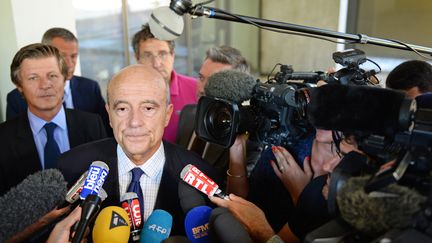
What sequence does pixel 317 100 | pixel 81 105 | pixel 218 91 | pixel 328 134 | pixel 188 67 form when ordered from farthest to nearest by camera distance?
1. pixel 188 67
2. pixel 81 105
3. pixel 218 91
4. pixel 328 134
5. pixel 317 100

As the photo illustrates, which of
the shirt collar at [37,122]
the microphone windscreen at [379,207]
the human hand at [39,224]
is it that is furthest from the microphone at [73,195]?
the shirt collar at [37,122]

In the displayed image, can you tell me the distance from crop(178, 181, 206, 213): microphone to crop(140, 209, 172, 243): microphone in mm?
57

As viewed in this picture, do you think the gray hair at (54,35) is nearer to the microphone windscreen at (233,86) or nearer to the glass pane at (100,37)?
the glass pane at (100,37)

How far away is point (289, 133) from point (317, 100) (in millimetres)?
470

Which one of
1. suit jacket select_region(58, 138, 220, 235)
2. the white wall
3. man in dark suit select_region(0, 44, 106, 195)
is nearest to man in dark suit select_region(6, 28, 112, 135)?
the white wall

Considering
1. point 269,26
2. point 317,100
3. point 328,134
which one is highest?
point 269,26

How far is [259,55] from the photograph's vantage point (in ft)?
16.7

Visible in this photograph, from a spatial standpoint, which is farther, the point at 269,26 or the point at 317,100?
the point at 269,26

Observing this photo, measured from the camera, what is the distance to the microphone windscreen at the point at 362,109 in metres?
0.51

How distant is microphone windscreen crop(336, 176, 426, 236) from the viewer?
17.0 inches

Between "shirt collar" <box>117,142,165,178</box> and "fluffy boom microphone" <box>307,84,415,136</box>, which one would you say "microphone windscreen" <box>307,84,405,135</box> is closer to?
"fluffy boom microphone" <box>307,84,415,136</box>

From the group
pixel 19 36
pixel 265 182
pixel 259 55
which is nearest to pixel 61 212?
pixel 265 182

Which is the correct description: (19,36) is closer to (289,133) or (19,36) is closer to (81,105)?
(81,105)

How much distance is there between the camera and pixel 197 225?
89 cm
